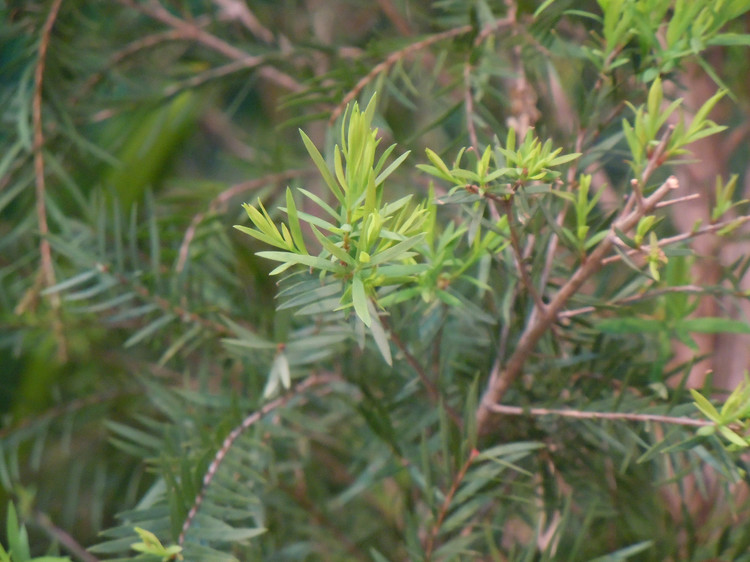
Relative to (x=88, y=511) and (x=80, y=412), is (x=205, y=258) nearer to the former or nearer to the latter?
(x=80, y=412)

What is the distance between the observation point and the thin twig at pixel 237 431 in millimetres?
239

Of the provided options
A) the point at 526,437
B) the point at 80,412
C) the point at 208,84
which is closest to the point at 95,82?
the point at 208,84

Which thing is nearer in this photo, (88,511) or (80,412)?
(80,412)

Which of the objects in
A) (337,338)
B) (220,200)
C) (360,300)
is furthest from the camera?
(220,200)

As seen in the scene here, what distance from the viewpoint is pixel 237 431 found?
0.28 metres

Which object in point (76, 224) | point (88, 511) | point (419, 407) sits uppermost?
point (76, 224)

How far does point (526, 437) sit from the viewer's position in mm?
282

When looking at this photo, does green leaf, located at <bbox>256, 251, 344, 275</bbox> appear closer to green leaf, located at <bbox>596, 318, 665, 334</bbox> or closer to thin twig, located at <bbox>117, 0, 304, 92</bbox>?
green leaf, located at <bbox>596, 318, 665, 334</bbox>

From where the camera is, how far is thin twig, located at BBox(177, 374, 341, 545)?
239mm

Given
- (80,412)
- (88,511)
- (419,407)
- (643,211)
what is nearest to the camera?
(643,211)

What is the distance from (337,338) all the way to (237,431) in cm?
Result: 6

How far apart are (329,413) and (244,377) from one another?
0.20 ft

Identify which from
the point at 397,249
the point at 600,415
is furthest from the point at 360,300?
the point at 600,415

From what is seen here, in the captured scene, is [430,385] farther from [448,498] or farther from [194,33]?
[194,33]
